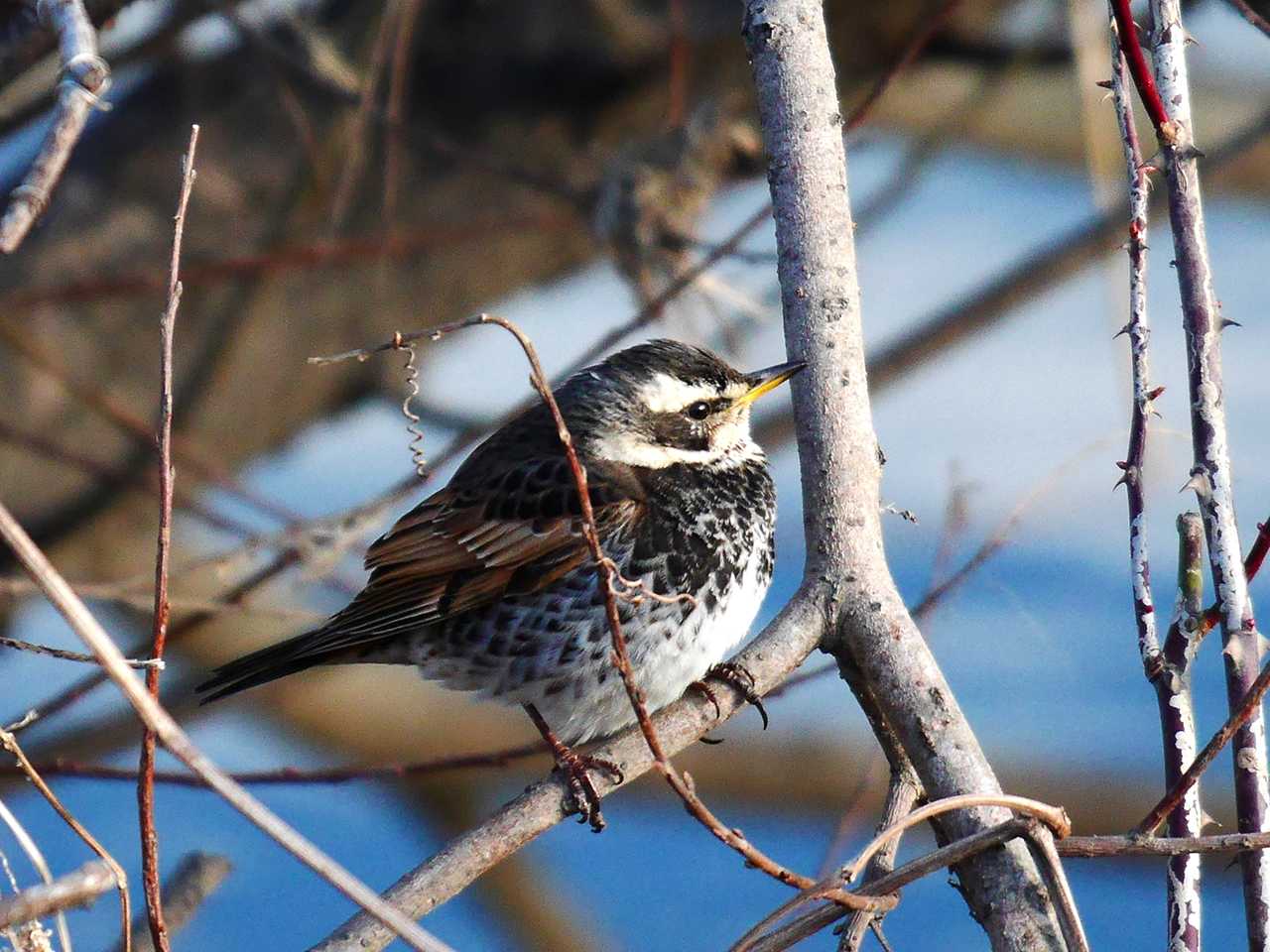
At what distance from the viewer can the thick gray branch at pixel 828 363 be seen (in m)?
2.46

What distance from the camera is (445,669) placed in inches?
143

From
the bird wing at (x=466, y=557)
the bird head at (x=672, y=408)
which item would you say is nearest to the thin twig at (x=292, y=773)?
the bird wing at (x=466, y=557)

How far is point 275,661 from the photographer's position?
340 cm

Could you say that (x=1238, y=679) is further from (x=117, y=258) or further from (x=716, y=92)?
(x=117, y=258)

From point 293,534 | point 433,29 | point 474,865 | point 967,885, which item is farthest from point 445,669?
point 433,29

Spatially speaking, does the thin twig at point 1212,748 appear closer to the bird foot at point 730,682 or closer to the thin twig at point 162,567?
the bird foot at point 730,682

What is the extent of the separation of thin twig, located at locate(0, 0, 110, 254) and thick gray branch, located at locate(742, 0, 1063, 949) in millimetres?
1272

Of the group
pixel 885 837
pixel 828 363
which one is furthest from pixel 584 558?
pixel 885 837

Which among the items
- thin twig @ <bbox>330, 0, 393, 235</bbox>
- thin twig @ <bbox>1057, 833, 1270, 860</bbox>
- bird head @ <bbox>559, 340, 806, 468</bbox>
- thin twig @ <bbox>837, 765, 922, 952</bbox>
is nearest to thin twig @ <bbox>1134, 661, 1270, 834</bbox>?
thin twig @ <bbox>1057, 833, 1270, 860</bbox>

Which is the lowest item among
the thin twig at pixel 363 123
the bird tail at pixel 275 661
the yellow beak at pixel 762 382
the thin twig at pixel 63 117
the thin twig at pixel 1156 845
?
the thin twig at pixel 1156 845

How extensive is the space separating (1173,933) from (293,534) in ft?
8.15

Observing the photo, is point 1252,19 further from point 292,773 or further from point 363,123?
point 363,123

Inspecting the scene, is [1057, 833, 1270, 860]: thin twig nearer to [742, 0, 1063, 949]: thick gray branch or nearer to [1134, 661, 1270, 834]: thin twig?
[1134, 661, 1270, 834]: thin twig

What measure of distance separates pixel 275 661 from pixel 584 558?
0.70m
